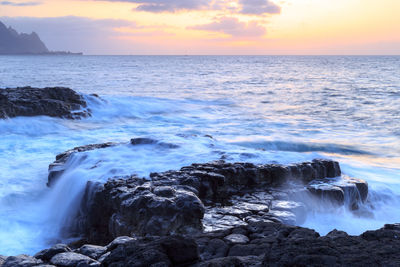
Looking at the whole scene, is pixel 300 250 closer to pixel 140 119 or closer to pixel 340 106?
pixel 140 119

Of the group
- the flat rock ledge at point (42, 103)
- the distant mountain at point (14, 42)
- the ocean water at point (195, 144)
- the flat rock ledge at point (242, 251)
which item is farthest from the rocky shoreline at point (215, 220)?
the distant mountain at point (14, 42)

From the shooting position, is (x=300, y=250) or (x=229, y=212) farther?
(x=229, y=212)

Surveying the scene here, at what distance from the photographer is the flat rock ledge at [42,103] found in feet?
45.6

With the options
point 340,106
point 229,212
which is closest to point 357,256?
point 229,212

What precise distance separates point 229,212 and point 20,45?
215 m

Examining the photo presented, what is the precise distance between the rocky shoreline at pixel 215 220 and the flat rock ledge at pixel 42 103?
251 inches

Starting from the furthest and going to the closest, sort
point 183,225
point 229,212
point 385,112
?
1. point 385,112
2. point 229,212
3. point 183,225

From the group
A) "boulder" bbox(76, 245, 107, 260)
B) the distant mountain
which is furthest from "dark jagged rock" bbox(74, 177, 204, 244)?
the distant mountain

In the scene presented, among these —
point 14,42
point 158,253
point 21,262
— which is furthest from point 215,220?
point 14,42

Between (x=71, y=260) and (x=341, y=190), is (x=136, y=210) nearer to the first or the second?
(x=71, y=260)

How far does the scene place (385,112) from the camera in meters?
19.0

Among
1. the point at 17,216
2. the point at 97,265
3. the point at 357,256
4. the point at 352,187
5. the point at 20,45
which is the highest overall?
the point at 20,45

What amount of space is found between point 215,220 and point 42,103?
1153 centimetres

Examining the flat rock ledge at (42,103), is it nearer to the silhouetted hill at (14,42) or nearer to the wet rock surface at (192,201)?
the wet rock surface at (192,201)
